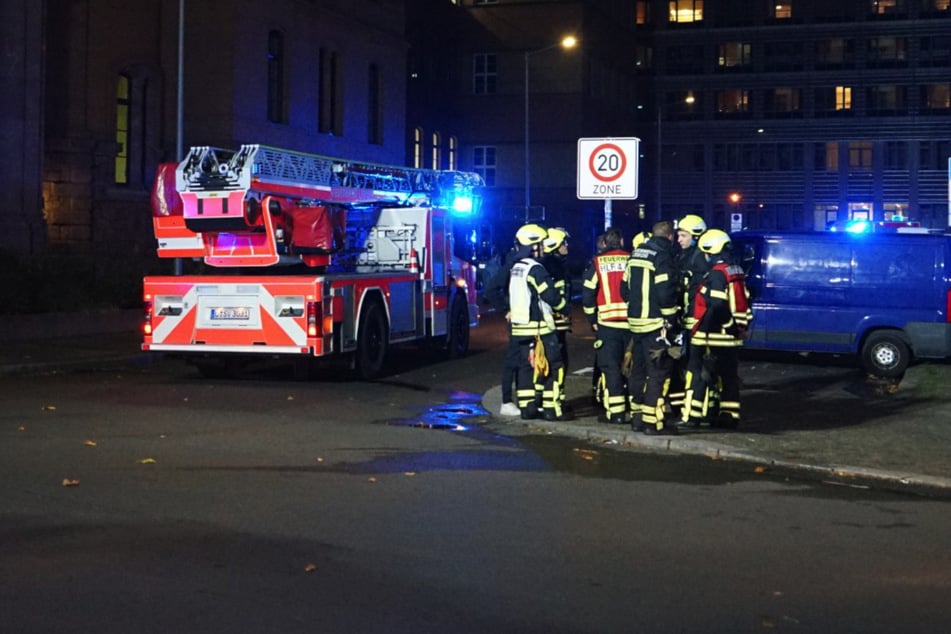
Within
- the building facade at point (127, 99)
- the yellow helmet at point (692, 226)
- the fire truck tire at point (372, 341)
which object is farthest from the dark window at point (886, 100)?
the yellow helmet at point (692, 226)

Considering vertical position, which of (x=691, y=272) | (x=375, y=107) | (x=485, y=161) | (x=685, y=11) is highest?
(x=685, y=11)

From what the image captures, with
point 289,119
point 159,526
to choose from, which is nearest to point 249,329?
point 159,526

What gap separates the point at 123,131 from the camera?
37.9 metres

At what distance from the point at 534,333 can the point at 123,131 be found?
87.8 ft

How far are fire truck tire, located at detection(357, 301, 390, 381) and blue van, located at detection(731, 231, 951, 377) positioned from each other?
17.3 feet

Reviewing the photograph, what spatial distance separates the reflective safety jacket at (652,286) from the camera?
40.7 feet

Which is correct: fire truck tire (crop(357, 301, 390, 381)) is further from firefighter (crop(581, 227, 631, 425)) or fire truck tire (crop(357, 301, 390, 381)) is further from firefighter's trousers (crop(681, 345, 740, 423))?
firefighter's trousers (crop(681, 345, 740, 423))

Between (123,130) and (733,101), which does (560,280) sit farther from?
(733,101)

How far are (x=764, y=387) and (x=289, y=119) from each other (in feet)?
89.0

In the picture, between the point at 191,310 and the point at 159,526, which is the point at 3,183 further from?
the point at 159,526

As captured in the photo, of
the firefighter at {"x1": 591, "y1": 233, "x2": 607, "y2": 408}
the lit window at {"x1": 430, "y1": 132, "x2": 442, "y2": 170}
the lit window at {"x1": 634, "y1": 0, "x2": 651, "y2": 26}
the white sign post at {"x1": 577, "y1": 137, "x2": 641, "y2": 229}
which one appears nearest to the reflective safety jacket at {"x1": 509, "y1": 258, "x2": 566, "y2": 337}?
the firefighter at {"x1": 591, "y1": 233, "x2": 607, "y2": 408}

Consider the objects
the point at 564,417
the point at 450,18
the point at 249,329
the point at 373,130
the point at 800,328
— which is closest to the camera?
the point at 564,417

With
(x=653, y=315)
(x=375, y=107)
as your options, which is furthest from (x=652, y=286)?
(x=375, y=107)

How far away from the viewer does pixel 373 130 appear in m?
48.8
